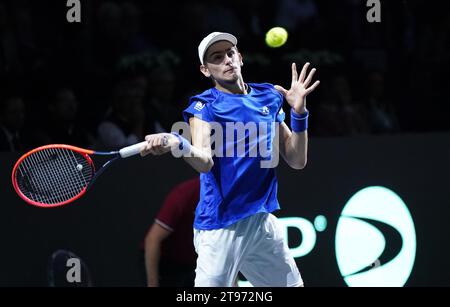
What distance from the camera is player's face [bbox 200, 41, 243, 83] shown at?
536 centimetres

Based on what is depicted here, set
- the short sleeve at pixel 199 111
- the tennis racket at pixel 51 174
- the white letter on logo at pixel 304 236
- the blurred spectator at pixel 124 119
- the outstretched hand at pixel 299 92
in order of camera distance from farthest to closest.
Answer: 1. the blurred spectator at pixel 124 119
2. the white letter on logo at pixel 304 236
3. the tennis racket at pixel 51 174
4. the outstretched hand at pixel 299 92
5. the short sleeve at pixel 199 111

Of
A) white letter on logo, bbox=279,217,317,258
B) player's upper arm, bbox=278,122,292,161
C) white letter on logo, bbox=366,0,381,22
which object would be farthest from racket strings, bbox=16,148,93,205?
white letter on logo, bbox=366,0,381,22

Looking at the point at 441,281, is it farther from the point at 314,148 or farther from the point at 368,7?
the point at 368,7

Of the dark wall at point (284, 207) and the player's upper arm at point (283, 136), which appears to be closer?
the player's upper arm at point (283, 136)

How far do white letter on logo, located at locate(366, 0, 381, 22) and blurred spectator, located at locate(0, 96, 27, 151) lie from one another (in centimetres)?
275

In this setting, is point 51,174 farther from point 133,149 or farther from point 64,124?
point 64,124

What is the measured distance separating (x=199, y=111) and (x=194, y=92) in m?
2.56

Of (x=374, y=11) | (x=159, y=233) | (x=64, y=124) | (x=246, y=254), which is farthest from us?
(x=374, y=11)

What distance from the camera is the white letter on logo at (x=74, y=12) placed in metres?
7.88

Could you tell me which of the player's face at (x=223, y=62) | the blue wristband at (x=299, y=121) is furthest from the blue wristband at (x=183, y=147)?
the blue wristband at (x=299, y=121)

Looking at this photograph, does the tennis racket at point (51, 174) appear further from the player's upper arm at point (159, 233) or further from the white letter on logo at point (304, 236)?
the white letter on logo at point (304, 236)

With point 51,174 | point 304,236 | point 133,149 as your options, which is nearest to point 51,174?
point 51,174

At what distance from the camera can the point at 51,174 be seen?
18.1ft
